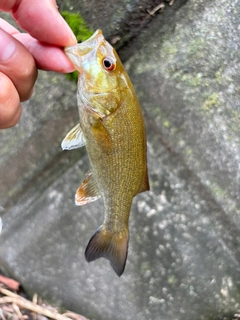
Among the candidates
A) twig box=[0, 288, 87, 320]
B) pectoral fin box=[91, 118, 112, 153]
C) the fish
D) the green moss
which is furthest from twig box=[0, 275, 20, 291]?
the green moss

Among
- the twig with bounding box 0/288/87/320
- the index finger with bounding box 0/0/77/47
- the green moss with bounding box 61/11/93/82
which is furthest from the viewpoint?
the twig with bounding box 0/288/87/320

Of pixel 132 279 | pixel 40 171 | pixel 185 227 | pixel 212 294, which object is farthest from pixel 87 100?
pixel 212 294

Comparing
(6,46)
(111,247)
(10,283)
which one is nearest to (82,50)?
(6,46)

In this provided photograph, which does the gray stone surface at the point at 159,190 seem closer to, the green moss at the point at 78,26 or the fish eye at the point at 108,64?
the green moss at the point at 78,26

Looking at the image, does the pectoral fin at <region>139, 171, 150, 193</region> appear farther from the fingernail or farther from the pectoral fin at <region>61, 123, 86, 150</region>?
the fingernail

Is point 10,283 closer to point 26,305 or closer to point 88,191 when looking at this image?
point 26,305
